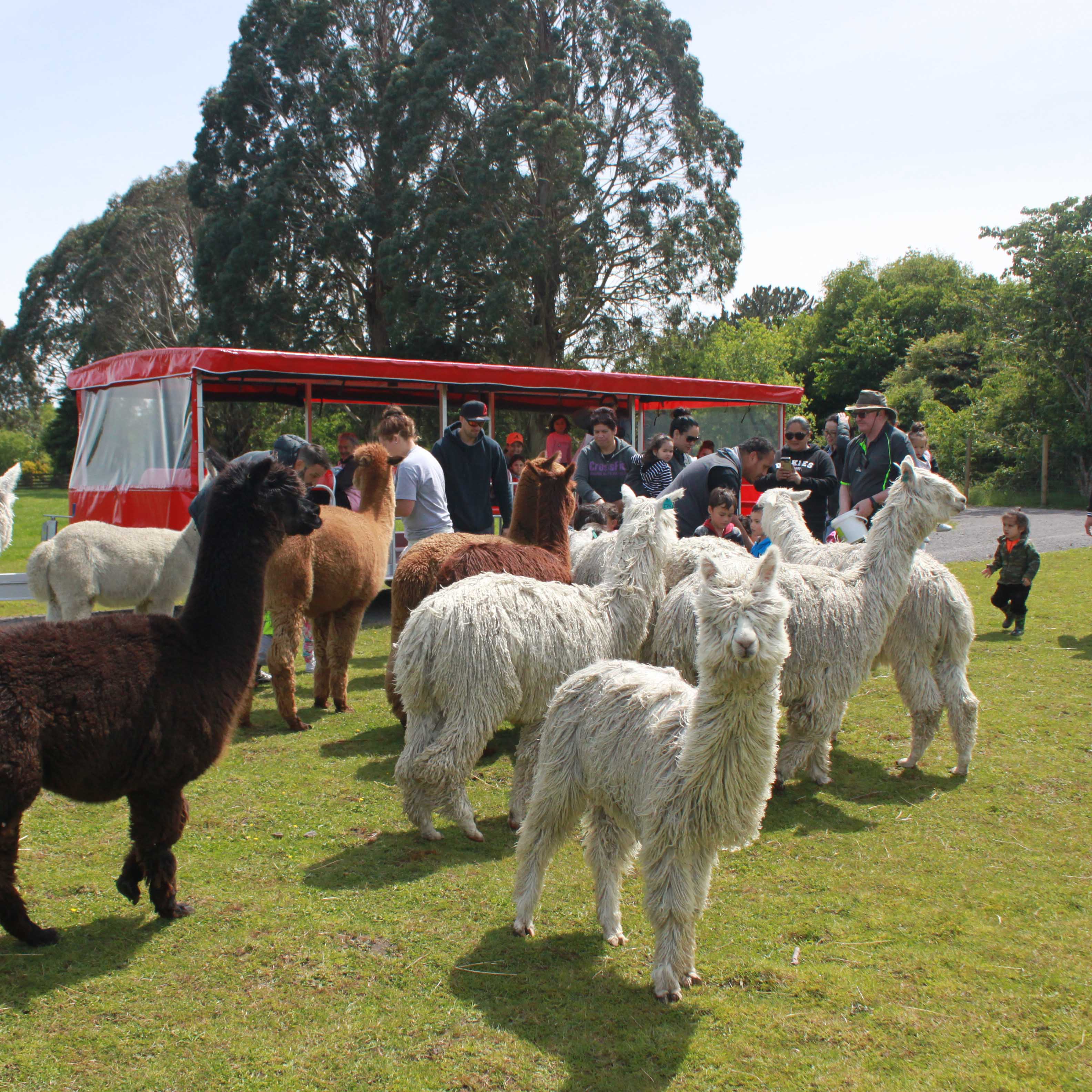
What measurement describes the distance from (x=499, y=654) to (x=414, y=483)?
253 centimetres

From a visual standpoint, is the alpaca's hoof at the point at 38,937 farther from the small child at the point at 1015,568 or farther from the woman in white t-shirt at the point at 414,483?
the small child at the point at 1015,568

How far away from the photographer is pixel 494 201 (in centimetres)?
2517

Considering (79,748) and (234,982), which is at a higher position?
(79,748)

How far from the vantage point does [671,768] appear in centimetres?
278

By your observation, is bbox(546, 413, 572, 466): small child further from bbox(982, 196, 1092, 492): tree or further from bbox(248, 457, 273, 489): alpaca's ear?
bbox(982, 196, 1092, 492): tree

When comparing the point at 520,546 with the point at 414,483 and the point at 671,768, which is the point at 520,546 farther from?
the point at 671,768

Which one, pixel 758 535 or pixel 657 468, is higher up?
pixel 657 468

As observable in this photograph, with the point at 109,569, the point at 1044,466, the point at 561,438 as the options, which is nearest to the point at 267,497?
the point at 109,569

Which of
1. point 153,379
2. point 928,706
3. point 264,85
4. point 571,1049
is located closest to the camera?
point 571,1049

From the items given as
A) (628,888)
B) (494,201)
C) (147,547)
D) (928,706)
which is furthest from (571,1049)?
(494,201)

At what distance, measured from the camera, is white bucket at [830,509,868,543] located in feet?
20.3

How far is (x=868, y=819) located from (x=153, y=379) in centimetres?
795

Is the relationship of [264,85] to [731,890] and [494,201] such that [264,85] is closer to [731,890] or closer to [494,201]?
[494,201]

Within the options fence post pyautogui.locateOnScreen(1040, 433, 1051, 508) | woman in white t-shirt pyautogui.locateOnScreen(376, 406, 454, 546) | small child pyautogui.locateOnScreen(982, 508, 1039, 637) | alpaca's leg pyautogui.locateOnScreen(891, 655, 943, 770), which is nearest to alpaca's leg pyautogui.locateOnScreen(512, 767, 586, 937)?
alpaca's leg pyautogui.locateOnScreen(891, 655, 943, 770)
